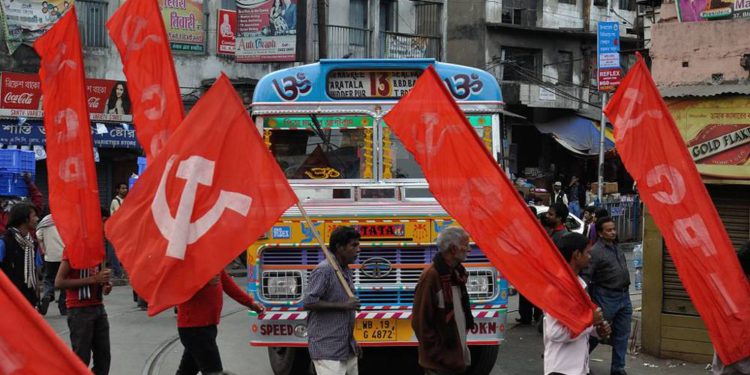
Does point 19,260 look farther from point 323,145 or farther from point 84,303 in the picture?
point 323,145

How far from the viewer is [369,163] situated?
10688 mm

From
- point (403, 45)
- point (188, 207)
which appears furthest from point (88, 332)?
point (403, 45)

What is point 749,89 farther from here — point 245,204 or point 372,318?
point 245,204

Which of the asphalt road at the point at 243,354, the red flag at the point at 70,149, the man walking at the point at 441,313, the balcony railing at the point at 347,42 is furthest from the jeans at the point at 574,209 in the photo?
the man walking at the point at 441,313

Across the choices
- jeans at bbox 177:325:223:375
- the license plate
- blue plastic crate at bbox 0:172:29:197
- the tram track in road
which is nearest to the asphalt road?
the tram track in road

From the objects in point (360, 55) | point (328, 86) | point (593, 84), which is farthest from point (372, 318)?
point (593, 84)

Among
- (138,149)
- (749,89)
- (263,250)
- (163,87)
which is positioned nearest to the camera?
(163,87)

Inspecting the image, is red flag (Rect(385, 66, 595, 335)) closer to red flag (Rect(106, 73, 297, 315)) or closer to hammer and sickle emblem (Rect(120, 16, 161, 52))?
red flag (Rect(106, 73, 297, 315))

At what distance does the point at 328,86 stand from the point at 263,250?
193 cm

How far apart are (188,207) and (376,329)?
11.4ft

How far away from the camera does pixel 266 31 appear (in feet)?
86.8

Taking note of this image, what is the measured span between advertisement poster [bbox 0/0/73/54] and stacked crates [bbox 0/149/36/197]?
5456 millimetres

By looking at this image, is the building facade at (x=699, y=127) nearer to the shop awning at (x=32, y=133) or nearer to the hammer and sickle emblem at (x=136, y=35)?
the hammer and sickle emblem at (x=136, y=35)

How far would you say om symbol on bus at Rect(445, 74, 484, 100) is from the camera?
35.2ft
